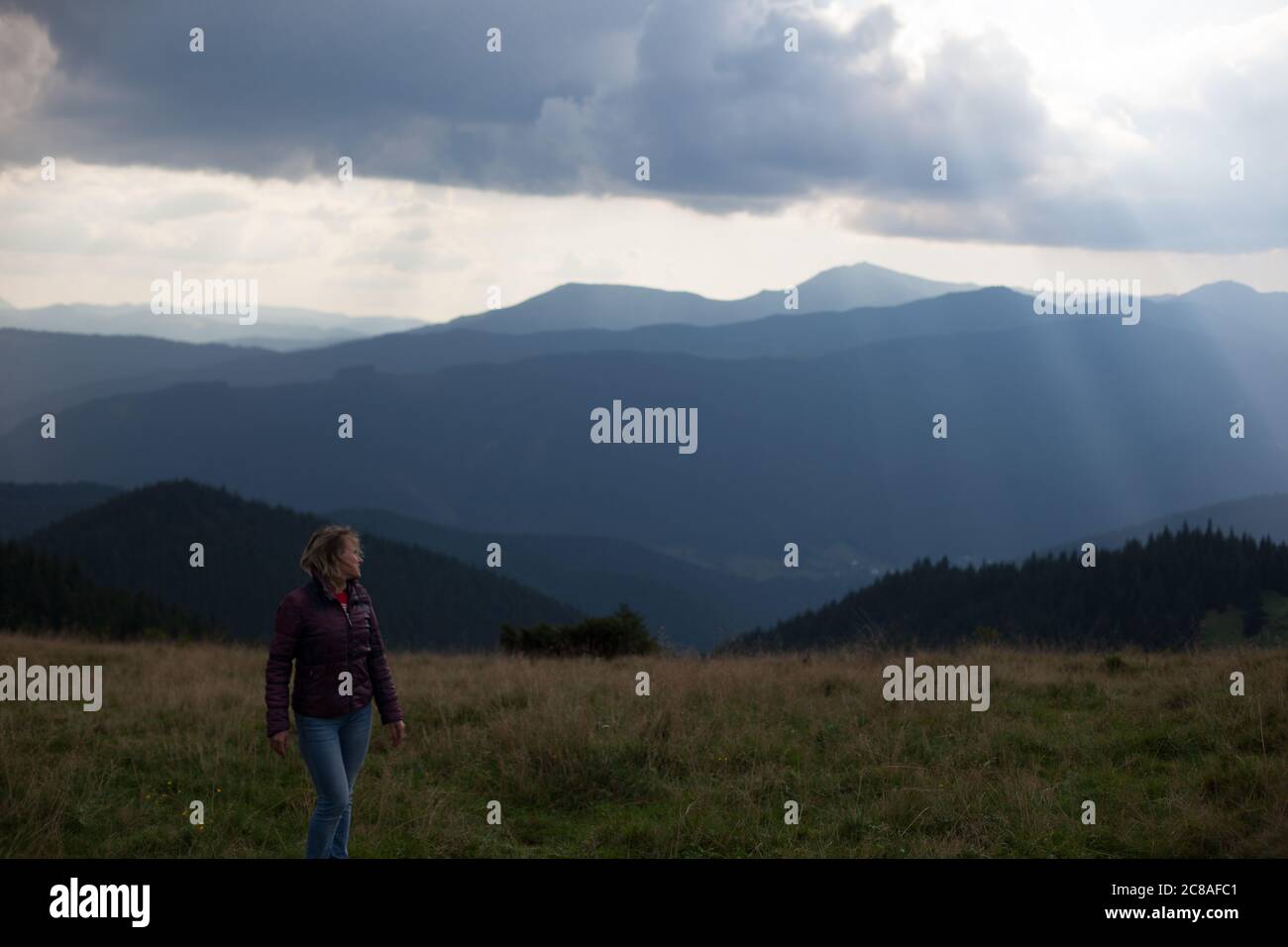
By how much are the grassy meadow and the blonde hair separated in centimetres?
213

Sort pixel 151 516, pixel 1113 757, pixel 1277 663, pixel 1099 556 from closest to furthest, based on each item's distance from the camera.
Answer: pixel 1113 757 → pixel 1277 663 → pixel 1099 556 → pixel 151 516

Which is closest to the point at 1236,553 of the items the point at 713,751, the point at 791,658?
the point at 791,658

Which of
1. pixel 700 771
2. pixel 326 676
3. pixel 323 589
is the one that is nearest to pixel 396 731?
pixel 326 676

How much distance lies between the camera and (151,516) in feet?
544

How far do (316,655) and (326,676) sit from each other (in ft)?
0.47

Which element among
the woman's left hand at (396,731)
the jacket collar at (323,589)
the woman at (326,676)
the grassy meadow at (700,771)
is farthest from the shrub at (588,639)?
the jacket collar at (323,589)

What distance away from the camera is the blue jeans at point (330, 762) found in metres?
6.55

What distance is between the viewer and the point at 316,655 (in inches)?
259

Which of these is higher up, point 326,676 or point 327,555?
point 327,555

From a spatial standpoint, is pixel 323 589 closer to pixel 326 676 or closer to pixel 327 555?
pixel 327 555

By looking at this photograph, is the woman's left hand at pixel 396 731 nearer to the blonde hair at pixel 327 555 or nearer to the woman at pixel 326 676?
the woman at pixel 326 676

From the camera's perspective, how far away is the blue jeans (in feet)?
21.5
